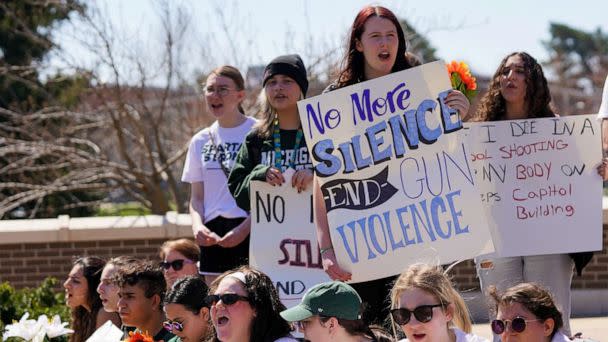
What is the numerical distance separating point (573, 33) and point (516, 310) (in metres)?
83.9

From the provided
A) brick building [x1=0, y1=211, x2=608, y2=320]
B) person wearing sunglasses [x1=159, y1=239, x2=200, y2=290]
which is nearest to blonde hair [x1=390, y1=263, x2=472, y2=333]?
person wearing sunglasses [x1=159, y1=239, x2=200, y2=290]

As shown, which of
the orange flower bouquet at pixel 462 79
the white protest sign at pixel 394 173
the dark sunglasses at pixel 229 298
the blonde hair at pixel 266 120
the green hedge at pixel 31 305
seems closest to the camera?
the dark sunglasses at pixel 229 298

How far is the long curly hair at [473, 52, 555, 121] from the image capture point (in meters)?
6.38

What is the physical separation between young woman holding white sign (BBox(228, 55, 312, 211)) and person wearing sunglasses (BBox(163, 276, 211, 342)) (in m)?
0.67

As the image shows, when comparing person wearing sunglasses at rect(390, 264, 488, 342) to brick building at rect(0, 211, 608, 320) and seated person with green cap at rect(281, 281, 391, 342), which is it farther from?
brick building at rect(0, 211, 608, 320)

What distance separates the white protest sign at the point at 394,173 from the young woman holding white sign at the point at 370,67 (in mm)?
60

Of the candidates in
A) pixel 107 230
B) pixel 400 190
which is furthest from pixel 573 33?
pixel 400 190

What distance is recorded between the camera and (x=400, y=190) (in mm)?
5668

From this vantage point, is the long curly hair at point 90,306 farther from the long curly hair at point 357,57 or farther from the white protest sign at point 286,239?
the long curly hair at point 357,57

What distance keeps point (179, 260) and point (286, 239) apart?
5.18 feet

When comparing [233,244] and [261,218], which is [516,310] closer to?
[261,218]

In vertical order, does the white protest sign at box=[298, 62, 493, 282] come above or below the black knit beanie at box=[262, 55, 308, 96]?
below

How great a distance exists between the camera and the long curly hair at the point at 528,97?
6.38 metres

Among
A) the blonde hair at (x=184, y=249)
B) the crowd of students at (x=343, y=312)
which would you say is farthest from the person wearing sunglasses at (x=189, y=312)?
the blonde hair at (x=184, y=249)
